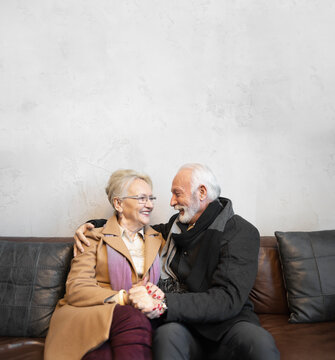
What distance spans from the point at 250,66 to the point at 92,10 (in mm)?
1172

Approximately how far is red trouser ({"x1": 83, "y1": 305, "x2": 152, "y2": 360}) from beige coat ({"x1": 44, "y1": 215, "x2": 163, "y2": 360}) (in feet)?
0.10

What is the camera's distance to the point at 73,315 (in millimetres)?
1611

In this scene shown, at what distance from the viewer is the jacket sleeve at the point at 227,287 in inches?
61.9

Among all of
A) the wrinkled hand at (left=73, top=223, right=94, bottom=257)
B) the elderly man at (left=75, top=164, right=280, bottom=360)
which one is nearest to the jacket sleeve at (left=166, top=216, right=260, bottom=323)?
the elderly man at (left=75, top=164, right=280, bottom=360)

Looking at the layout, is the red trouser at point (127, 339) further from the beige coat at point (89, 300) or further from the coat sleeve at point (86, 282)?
the coat sleeve at point (86, 282)

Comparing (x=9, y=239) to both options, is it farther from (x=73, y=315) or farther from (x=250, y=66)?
(x=250, y=66)

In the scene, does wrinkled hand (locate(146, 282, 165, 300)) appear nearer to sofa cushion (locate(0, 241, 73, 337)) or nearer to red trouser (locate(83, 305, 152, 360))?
red trouser (locate(83, 305, 152, 360))

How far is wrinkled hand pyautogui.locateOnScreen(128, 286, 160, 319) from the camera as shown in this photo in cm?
154

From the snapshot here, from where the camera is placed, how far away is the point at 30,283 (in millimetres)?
1969

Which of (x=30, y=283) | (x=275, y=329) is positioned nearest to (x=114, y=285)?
(x=30, y=283)

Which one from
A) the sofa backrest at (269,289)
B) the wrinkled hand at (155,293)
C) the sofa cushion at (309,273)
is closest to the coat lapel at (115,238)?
the wrinkled hand at (155,293)

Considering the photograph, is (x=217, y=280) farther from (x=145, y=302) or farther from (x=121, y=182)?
(x=121, y=182)

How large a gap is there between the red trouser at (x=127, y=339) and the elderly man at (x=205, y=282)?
0.06 m

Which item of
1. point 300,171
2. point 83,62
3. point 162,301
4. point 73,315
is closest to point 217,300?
point 162,301
